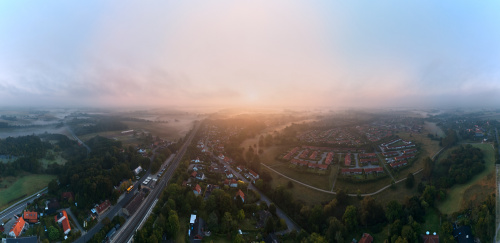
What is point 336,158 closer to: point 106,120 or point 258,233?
point 258,233

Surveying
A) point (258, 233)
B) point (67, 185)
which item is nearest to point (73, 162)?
point (67, 185)

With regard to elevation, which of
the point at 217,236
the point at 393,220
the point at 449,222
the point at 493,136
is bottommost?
the point at 217,236

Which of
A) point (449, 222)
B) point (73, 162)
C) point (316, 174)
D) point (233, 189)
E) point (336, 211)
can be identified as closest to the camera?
point (449, 222)

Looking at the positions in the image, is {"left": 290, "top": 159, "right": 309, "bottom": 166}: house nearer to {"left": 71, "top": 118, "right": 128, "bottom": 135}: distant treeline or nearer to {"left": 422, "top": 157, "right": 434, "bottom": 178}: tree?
{"left": 422, "top": 157, "right": 434, "bottom": 178}: tree

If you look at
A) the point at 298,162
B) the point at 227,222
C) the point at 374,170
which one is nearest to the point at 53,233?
the point at 227,222

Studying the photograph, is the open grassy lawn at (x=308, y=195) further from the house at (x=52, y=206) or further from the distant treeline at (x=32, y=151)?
the distant treeline at (x=32, y=151)

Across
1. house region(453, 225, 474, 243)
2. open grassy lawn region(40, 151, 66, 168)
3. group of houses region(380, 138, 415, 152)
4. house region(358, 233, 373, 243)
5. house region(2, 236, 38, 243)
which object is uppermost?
group of houses region(380, 138, 415, 152)

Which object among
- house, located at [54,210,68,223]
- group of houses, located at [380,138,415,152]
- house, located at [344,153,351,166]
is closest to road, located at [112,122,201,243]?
house, located at [54,210,68,223]
